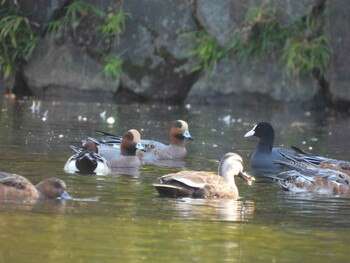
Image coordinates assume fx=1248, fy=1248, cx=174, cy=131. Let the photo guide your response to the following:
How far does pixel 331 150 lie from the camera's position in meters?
14.9

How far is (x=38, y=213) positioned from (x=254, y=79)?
13.1 meters

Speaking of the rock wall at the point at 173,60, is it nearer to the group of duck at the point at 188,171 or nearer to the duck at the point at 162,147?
the group of duck at the point at 188,171

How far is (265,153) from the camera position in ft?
44.8

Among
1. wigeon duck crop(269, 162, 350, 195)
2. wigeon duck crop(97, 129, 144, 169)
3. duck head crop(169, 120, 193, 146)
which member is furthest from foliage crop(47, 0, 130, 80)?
wigeon duck crop(269, 162, 350, 195)

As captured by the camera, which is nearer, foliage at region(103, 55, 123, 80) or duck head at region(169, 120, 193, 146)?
duck head at region(169, 120, 193, 146)

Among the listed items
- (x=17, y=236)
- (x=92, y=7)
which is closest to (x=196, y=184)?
(x=17, y=236)

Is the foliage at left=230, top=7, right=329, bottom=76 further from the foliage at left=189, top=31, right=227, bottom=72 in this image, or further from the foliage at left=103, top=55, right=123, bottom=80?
the foliage at left=103, top=55, right=123, bottom=80

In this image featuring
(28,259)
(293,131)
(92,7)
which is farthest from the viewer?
(92,7)

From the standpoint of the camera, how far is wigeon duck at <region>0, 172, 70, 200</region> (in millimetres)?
9281

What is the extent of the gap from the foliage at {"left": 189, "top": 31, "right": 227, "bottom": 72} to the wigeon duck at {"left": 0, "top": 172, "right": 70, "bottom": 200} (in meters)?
12.1

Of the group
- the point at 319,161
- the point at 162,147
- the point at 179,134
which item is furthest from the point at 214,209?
the point at 179,134

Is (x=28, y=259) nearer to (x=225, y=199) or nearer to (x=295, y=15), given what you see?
(x=225, y=199)

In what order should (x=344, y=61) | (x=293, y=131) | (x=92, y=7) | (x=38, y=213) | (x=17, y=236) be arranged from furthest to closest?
(x=92, y=7) → (x=344, y=61) → (x=293, y=131) → (x=38, y=213) → (x=17, y=236)

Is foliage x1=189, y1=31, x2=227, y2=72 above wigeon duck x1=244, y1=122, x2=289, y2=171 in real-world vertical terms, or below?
above
